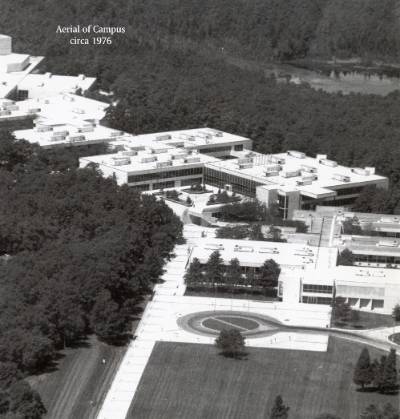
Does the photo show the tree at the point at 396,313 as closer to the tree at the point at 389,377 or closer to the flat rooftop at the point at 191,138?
the tree at the point at 389,377

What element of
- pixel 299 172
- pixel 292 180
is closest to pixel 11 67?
pixel 299 172

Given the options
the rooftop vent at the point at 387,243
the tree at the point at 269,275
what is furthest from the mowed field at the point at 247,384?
the rooftop vent at the point at 387,243

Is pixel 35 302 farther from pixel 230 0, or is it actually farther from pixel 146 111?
pixel 230 0

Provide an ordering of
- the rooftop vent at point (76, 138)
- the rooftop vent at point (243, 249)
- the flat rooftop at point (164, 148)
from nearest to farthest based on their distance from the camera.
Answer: the rooftop vent at point (243, 249) → the flat rooftop at point (164, 148) → the rooftop vent at point (76, 138)

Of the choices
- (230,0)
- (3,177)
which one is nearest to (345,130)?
(3,177)

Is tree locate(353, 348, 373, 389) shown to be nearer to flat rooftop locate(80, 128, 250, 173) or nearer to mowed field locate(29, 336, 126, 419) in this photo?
mowed field locate(29, 336, 126, 419)
